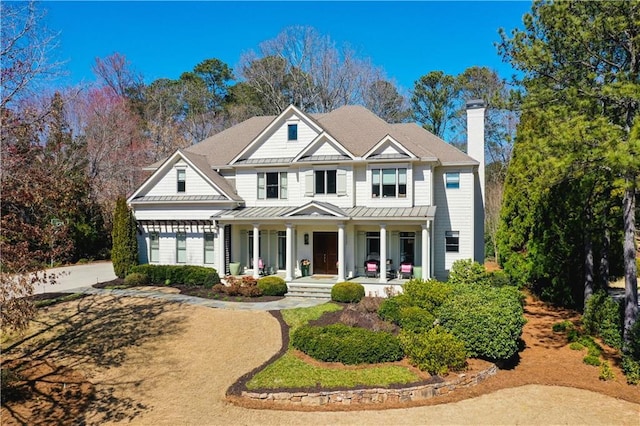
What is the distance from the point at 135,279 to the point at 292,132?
11127mm

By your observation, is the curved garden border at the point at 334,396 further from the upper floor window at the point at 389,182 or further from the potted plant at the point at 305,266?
the upper floor window at the point at 389,182

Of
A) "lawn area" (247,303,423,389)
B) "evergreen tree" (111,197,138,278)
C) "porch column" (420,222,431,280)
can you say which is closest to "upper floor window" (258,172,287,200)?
"evergreen tree" (111,197,138,278)

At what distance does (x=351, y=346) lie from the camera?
1253cm

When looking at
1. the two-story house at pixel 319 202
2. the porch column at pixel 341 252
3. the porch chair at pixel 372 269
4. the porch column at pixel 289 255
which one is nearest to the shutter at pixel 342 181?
the two-story house at pixel 319 202

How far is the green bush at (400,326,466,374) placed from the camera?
39.0 ft

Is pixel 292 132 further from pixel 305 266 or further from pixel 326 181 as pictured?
pixel 305 266

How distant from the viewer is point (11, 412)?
987 centimetres

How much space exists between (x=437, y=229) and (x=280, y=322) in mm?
11015

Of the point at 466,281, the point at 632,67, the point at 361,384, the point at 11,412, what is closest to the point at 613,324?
the point at 466,281

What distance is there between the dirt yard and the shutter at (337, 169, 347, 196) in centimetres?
821

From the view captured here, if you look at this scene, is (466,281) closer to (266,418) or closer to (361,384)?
(361,384)

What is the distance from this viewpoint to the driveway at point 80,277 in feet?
68.8

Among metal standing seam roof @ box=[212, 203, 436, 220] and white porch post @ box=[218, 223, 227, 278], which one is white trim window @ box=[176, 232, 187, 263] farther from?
metal standing seam roof @ box=[212, 203, 436, 220]

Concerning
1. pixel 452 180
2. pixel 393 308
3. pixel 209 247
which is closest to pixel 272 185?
pixel 209 247
